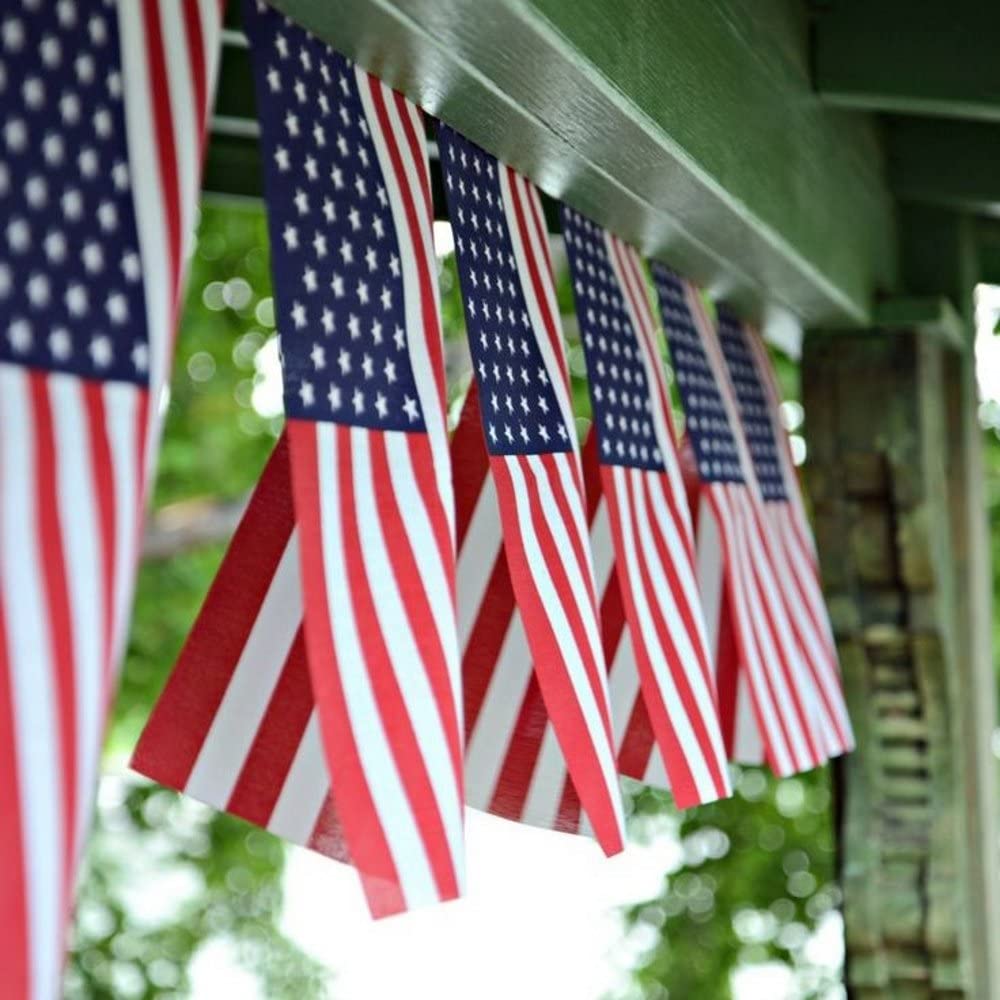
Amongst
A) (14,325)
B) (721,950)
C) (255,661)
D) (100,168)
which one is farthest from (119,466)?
(721,950)

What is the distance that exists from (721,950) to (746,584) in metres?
4.18

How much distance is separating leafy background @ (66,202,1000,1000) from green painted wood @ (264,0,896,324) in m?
3.00

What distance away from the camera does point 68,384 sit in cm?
162

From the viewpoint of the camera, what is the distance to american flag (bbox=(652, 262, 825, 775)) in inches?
141

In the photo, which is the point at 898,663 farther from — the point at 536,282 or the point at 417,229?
the point at 417,229

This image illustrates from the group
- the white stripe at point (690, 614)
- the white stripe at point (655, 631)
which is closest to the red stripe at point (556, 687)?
the white stripe at point (655, 631)

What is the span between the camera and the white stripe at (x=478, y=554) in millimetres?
3271

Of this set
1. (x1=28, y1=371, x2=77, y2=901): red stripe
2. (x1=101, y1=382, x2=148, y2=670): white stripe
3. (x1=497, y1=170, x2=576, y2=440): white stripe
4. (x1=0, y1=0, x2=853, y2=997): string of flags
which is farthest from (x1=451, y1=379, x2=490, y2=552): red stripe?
(x1=28, y1=371, x2=77, y2=901): red stripe

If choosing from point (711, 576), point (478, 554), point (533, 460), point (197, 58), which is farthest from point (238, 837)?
point (197, 58)

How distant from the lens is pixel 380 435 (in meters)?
2.18

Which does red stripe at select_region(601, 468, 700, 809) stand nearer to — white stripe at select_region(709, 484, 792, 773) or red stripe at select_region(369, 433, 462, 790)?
white stripe at select_region(709, 484, 792, 773)

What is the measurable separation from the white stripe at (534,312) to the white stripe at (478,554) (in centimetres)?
50

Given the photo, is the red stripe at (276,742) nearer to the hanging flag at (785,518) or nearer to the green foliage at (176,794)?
the hanging flag at (785,518)

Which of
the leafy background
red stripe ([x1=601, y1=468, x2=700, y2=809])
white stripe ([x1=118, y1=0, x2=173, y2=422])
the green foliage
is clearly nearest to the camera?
white stripe ([x1=118, y1=0, x2=173, y2=422])
